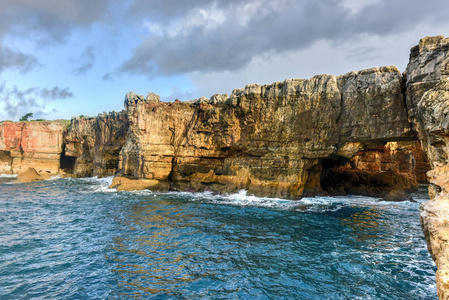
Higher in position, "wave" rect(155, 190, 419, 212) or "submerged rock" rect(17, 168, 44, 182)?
"submerged rock" rect(17, 168, 44, 182)

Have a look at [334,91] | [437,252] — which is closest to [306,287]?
[437,252]

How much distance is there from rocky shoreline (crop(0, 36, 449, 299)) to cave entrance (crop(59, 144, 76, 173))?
2580 centimetres

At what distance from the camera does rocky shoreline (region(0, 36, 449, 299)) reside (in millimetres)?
21594

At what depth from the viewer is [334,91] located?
79.6 feet

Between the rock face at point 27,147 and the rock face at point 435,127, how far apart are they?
61.5m

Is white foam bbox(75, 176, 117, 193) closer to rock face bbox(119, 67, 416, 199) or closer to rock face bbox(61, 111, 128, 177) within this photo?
rock face bbox(119, 67, 416, 199)

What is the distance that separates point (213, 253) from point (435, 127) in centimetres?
1251

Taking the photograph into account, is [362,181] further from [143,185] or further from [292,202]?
[143,185]

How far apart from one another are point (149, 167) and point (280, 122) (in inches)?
693

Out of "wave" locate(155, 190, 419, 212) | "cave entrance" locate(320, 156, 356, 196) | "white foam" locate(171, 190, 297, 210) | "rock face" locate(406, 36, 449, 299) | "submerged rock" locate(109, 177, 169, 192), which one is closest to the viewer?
"rock face" locate(406, 36, 449, 299)

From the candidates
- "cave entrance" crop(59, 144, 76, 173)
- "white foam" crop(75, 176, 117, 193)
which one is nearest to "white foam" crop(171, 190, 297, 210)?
"white foam" crop(75, 176, 117, 193)

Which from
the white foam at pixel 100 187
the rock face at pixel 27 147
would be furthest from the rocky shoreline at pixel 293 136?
the rock face at pixel 27 147

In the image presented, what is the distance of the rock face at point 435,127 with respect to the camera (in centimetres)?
729

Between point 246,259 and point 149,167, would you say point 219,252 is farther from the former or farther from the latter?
point 149,167
